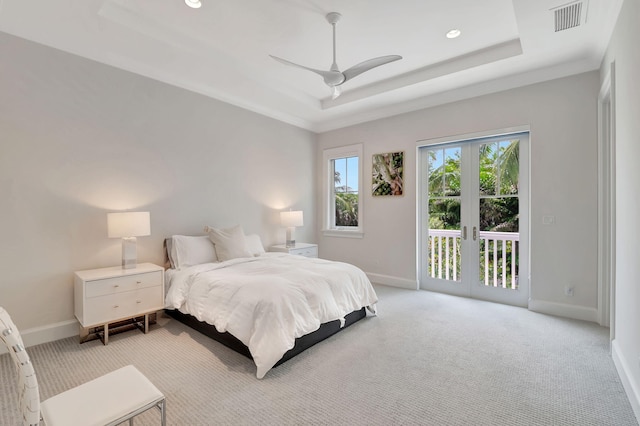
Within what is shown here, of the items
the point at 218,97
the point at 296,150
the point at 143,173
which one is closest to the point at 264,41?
the point at 218,97

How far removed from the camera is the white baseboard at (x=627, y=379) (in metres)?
1.82

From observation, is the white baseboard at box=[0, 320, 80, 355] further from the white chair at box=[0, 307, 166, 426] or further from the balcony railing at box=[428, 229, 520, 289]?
the balcony railing at box=[428, 229, 520, 289]

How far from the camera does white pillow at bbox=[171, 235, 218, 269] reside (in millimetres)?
3438

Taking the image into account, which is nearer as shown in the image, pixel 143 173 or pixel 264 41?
pixel 264 41

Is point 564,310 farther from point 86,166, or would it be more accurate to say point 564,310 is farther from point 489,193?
point 86,166

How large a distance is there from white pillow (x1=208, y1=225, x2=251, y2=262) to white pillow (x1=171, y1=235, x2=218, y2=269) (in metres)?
0.10

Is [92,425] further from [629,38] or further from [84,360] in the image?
[629,38]

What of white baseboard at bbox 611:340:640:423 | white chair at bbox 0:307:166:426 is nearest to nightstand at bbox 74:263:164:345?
white chair at bbox 0:307:166:426

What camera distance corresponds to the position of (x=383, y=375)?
2.28 metres

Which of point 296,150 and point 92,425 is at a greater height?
point 296,150

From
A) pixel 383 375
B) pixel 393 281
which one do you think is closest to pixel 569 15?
pixel 383 375

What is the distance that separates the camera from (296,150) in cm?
544

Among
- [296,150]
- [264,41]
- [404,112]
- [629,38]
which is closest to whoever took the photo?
[629,38]

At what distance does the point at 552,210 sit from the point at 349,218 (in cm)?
305
